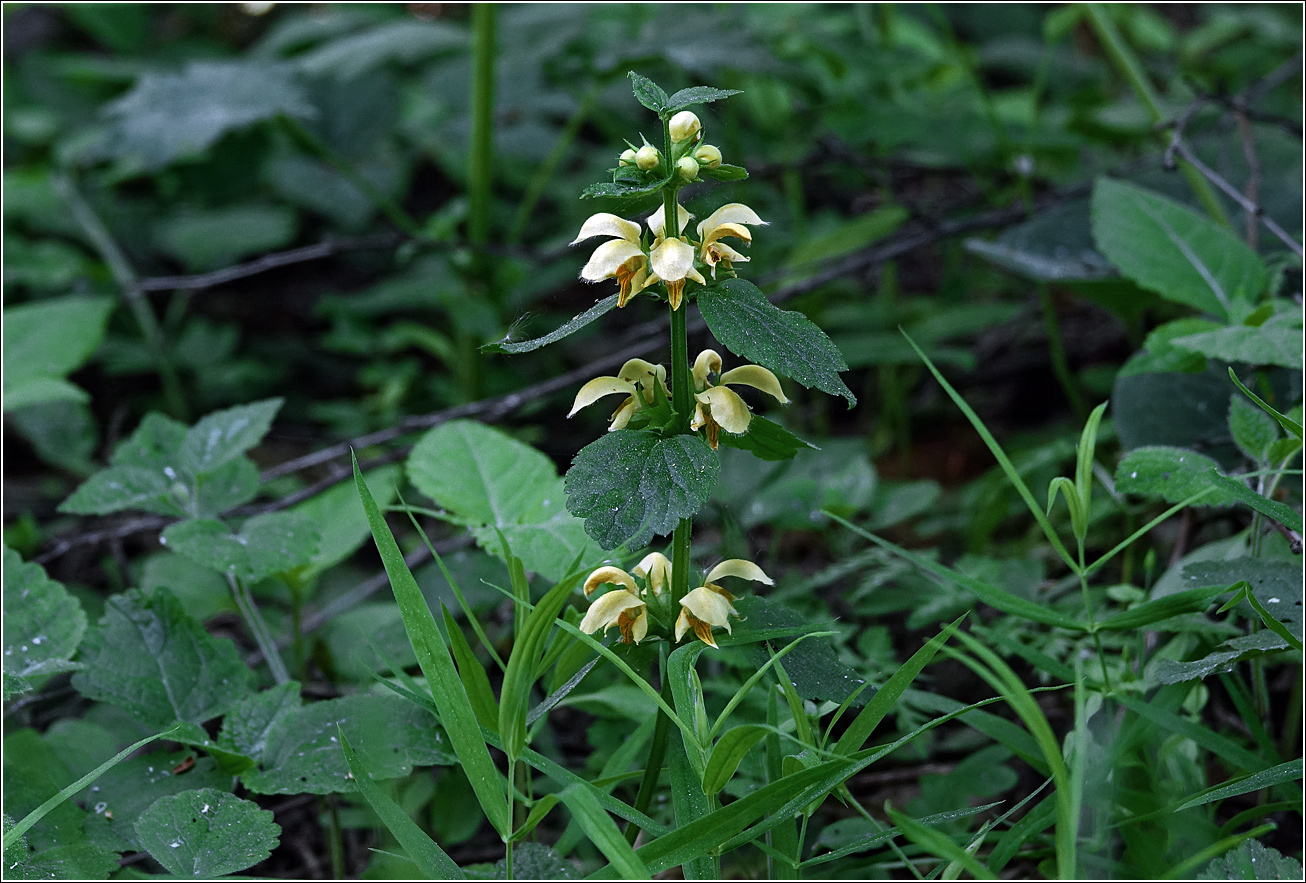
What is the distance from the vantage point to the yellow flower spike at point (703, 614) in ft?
2.77

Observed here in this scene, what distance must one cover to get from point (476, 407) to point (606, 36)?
214 cm

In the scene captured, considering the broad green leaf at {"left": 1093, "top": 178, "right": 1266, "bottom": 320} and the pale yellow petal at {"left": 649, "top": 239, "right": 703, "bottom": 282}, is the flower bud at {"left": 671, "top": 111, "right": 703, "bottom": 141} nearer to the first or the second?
the pale yellow petal at {"left": 649, "top": 239, "right": 703, "bottom": 282}

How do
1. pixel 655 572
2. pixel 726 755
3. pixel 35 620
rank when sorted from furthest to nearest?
pixel 35 620 → pixel 655 572 → pixel 726 755

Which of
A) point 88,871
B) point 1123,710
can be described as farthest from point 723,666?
point 88,871

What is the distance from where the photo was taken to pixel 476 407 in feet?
5.46

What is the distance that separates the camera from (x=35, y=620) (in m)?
1.15

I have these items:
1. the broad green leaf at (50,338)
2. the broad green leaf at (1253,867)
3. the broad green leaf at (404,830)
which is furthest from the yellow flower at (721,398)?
the broad green leaf at (50,338)

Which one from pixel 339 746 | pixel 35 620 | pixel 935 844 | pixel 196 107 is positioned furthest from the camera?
pixel 196 107

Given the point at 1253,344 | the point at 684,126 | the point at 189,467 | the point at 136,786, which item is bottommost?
the point at 136,786

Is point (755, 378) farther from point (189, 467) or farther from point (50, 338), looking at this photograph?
point (50, 338)

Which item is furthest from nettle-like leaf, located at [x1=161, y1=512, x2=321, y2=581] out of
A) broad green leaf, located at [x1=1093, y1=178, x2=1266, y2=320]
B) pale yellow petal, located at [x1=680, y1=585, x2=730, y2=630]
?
broad green leaf, located at [x1=1093, y1=178, x2=1266, y2=320]

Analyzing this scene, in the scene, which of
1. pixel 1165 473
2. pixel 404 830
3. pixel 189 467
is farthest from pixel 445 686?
pixel 1165 473

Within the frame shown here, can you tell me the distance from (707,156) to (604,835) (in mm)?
617

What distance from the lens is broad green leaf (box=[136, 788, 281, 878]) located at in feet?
2.87
